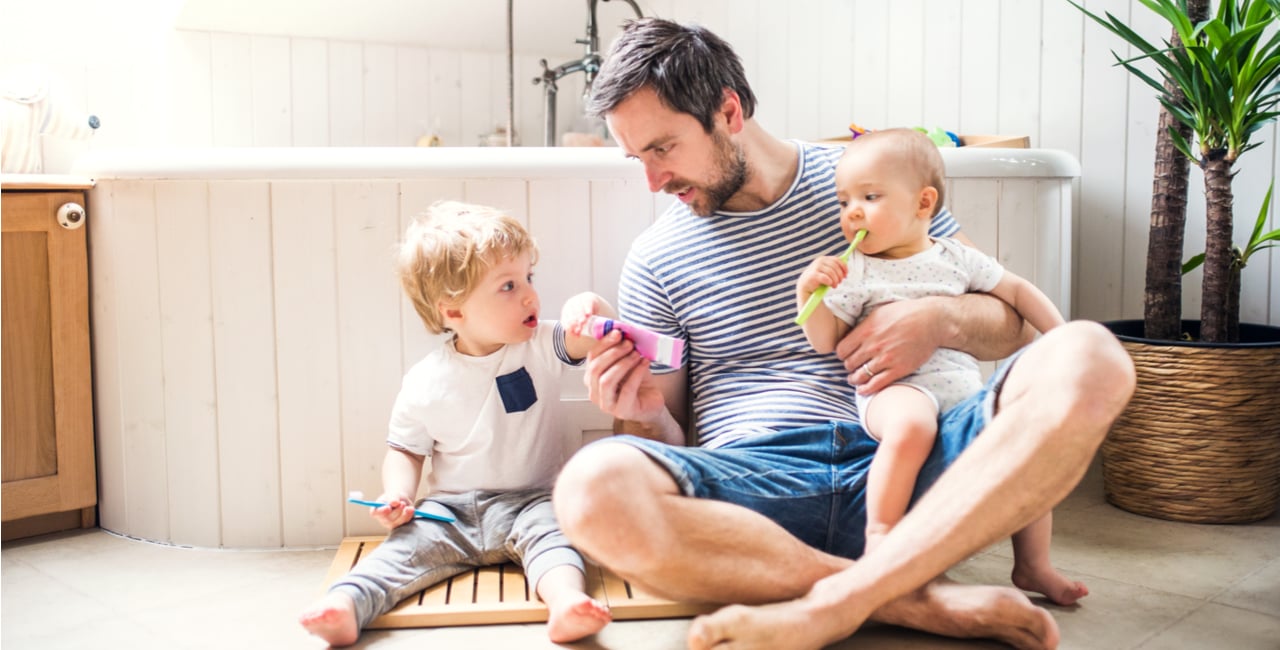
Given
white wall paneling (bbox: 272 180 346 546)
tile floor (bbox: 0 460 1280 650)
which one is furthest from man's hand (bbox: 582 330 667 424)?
white wall paneling (bbox: 272 180 346 546)

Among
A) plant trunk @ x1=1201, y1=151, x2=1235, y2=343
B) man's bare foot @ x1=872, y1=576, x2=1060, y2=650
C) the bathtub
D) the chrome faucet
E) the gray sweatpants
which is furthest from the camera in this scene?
the chrome faucet

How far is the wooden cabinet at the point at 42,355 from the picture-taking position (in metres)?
1.88

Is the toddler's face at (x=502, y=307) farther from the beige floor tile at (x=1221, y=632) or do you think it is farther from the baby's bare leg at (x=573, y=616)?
the beige floor tile at (x=1221, y=632)

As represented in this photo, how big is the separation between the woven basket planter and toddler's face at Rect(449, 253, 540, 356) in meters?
1.10

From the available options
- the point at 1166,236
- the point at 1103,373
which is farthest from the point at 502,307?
the point at 1166,236

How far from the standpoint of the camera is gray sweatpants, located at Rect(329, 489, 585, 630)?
1.54m

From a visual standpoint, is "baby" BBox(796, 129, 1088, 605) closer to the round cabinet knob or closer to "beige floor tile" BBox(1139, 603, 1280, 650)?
"beige floor tile" BBox(1139, 603, 1280, 650)

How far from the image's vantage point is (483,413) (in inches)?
67.1

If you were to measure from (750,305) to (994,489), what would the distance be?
18.7 inches

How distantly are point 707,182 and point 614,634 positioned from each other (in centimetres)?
65

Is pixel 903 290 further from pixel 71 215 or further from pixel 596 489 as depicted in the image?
pixel 71 215

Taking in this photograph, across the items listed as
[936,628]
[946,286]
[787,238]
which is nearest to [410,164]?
[787,238]

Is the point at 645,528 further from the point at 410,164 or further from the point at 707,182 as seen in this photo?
the point at 410,164

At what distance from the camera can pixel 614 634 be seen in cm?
149
